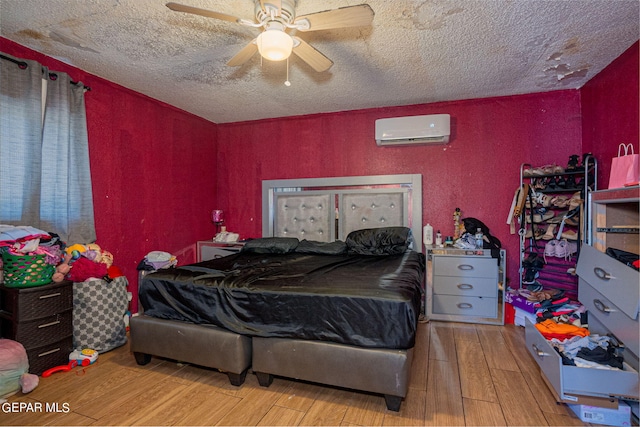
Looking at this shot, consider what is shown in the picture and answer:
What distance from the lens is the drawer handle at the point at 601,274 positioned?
1824 mm

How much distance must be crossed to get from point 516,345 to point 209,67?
A: 3.63 metres

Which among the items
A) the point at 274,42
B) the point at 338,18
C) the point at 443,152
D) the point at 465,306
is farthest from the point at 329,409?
the point at 443,152

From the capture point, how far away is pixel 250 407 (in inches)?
71.5

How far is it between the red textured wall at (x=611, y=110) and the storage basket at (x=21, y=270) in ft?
14.7

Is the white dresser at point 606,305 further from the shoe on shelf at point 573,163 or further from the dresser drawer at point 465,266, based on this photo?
the shoe on shelf at point 573,163

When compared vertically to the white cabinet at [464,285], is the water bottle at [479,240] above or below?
above

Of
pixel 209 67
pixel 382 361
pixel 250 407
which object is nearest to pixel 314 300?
pixel 382 361

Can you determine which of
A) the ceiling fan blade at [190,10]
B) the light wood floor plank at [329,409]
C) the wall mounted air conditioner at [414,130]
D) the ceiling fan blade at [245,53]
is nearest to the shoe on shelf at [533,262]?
the wall mounted air conditioner at [414,130]

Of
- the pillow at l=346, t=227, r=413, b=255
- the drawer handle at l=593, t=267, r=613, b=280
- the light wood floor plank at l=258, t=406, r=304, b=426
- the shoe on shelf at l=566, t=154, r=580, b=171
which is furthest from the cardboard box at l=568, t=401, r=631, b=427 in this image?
the shoe on shelf at l=566, t=154, r=580, b=171

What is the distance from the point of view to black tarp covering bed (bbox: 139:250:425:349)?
174cm

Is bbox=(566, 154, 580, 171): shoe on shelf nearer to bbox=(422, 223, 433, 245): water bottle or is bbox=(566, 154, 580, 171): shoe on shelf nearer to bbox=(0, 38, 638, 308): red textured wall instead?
bbox=(0, 38, 638, 308): red textured wall

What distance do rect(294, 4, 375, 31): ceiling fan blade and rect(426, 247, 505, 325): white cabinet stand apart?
93.2 inches

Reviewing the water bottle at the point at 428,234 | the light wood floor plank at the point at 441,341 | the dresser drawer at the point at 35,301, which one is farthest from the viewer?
the water bottle at the point at 428,234

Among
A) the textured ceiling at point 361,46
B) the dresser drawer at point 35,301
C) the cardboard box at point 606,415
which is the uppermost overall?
the textured ceiling at point 361,46
